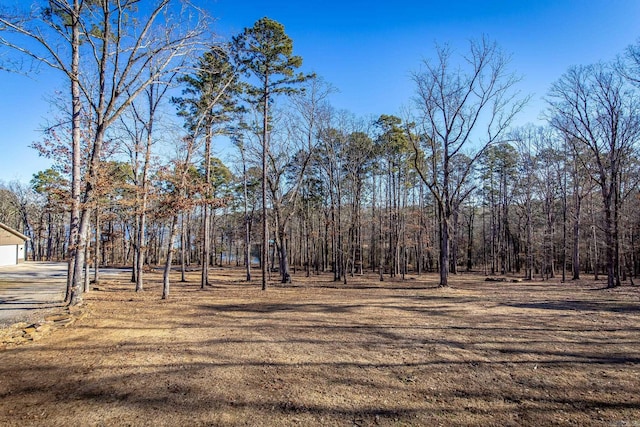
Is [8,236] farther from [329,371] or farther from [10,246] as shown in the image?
[329,371]

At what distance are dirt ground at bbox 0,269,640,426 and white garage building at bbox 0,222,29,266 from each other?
32140 mm

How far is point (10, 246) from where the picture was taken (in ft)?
102

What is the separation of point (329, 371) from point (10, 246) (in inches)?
1570

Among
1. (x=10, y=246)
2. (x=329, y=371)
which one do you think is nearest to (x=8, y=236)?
(x=10, y=246)

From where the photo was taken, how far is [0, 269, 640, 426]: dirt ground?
11.6ft

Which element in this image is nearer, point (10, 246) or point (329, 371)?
point (329, 371)

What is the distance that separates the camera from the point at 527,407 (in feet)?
12.1

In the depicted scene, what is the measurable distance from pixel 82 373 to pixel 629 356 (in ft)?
27.7

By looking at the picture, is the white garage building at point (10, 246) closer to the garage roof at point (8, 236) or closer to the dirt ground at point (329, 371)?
the garage roof at point (8, 236)

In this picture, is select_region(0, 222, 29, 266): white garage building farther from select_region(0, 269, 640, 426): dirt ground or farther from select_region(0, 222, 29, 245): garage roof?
select_region(0, 269, 640, 426): dirt ground

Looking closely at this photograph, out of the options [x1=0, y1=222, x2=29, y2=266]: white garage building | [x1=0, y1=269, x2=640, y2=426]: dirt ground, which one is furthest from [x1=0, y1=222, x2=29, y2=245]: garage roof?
[x1=0, y1=269, x2=640, y2=426]: dirt ground

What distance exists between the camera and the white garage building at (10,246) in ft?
98.8

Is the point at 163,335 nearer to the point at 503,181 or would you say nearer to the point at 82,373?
the point at 82,373

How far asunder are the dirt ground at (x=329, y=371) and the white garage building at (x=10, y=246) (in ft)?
105
